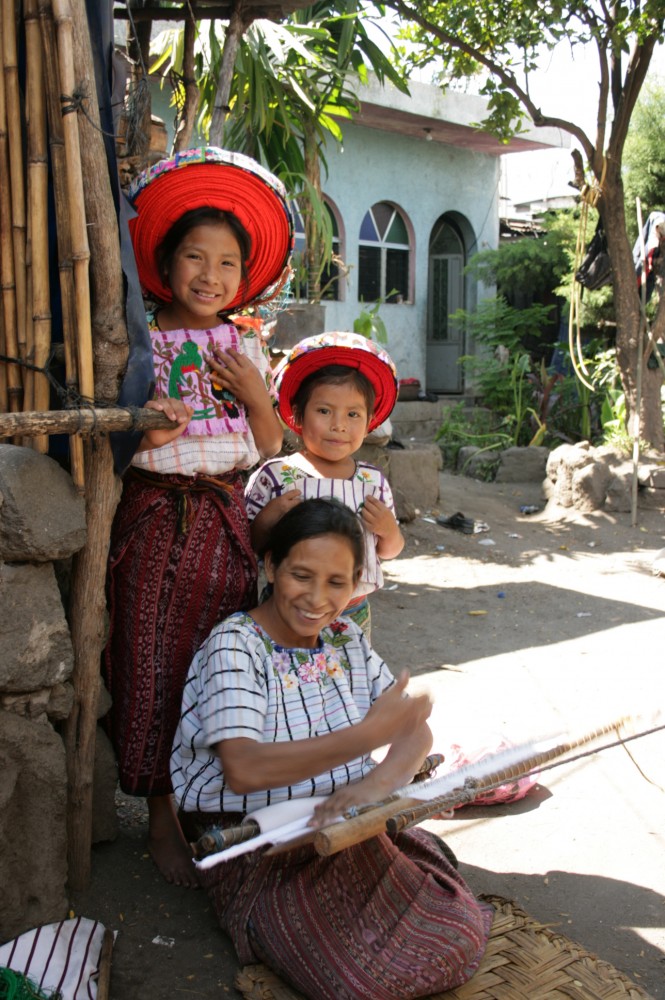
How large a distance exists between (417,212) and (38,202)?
1184 centimetres

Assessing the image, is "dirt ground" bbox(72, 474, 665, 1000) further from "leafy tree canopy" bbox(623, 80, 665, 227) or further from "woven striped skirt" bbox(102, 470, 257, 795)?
"leafy tree canopy" bbox(623, 80, 665, 227)

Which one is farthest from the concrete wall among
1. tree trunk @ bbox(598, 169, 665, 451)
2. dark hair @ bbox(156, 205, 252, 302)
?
dark hair @ bbox(156, 205, 252, 302)

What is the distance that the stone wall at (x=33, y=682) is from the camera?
82.1 inches

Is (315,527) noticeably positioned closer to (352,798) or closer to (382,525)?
(382,525)

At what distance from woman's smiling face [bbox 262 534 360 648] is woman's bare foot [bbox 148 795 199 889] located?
711 mm

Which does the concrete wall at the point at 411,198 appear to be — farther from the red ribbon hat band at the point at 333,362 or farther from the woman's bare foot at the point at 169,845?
the woman's bare foot at the point at 169,845

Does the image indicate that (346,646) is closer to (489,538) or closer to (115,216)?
(115,216)

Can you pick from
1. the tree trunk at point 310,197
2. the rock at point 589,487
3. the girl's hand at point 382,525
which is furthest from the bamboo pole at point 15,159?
the rock at point 589,487

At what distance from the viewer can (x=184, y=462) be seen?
2.39m

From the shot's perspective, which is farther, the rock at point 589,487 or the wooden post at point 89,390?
the rock at point 589,487

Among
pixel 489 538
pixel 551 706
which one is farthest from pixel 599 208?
pixel 551 706

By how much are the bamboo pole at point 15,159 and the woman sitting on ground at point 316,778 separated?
82 centimetres

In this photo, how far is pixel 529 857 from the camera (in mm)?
2734

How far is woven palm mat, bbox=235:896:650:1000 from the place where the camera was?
2043 millimetres
